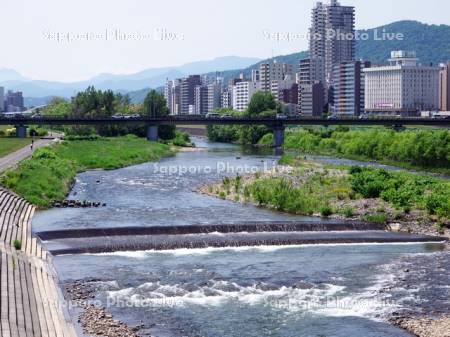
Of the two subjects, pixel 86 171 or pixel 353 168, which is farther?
pixel 86 171

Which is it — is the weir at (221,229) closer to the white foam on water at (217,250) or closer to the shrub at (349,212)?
the shrub at (349,212)

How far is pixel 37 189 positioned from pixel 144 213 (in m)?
10.5

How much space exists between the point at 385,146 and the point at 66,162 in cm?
4638

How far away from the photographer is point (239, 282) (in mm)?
34188

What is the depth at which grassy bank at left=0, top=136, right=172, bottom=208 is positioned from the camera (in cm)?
5953

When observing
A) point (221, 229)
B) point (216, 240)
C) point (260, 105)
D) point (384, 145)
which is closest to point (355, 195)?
point (221, 229)

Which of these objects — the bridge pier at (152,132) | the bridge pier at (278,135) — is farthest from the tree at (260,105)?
the bridge pier at (152,132)

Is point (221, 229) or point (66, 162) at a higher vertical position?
point (66, 162)

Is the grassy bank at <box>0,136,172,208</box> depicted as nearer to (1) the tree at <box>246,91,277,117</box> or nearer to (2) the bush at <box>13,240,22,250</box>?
(2) the bush at <box>13,240,22,250</box>

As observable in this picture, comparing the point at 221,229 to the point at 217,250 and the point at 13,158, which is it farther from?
the point at 13,158

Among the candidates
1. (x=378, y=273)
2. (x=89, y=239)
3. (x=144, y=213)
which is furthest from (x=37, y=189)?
(x=378, y=273)

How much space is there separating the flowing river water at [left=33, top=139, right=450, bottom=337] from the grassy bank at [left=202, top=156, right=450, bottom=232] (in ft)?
11.0

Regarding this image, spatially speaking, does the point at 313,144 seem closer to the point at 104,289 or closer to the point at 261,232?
the point at 261,232

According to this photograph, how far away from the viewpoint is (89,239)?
43688mm
